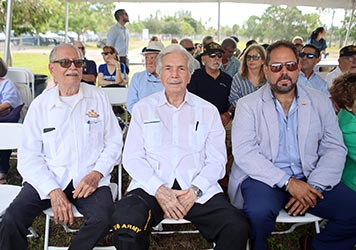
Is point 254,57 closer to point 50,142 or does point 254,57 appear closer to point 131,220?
point 50,142

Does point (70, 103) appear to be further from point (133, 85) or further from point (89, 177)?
point (133, 85)

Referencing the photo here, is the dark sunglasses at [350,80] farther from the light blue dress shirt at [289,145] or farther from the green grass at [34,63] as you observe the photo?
the green grass at [34,63]

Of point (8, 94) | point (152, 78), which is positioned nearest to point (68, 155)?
point (152, 78)

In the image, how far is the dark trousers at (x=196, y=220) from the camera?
2014mm

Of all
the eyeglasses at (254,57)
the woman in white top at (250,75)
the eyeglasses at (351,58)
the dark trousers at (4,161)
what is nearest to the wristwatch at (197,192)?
the woman in white top at (250,75)

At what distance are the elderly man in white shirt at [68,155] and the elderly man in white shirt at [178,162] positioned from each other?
200mm

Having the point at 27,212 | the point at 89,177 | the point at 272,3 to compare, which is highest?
the point at 272,3

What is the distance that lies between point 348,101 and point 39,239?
2.57 meters

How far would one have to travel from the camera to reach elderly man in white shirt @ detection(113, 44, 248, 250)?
2.12 metres

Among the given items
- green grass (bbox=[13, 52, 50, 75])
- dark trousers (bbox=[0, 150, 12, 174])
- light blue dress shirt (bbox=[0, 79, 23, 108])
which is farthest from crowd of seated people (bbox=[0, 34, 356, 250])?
green grass (bbox=[13, 52, 50, 75])

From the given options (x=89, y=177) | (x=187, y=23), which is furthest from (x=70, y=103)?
(x=187, y=23)

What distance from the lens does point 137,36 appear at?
2095 cm

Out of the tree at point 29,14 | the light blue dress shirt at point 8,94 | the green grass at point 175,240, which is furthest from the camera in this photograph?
the tree at point 29,14

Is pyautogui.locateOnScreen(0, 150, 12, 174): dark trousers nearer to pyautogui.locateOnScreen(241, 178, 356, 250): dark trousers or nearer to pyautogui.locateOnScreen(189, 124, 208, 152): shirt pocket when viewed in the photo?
pyautogui.locateOnScreen(189, 124, 208, 152): shirt pocket
